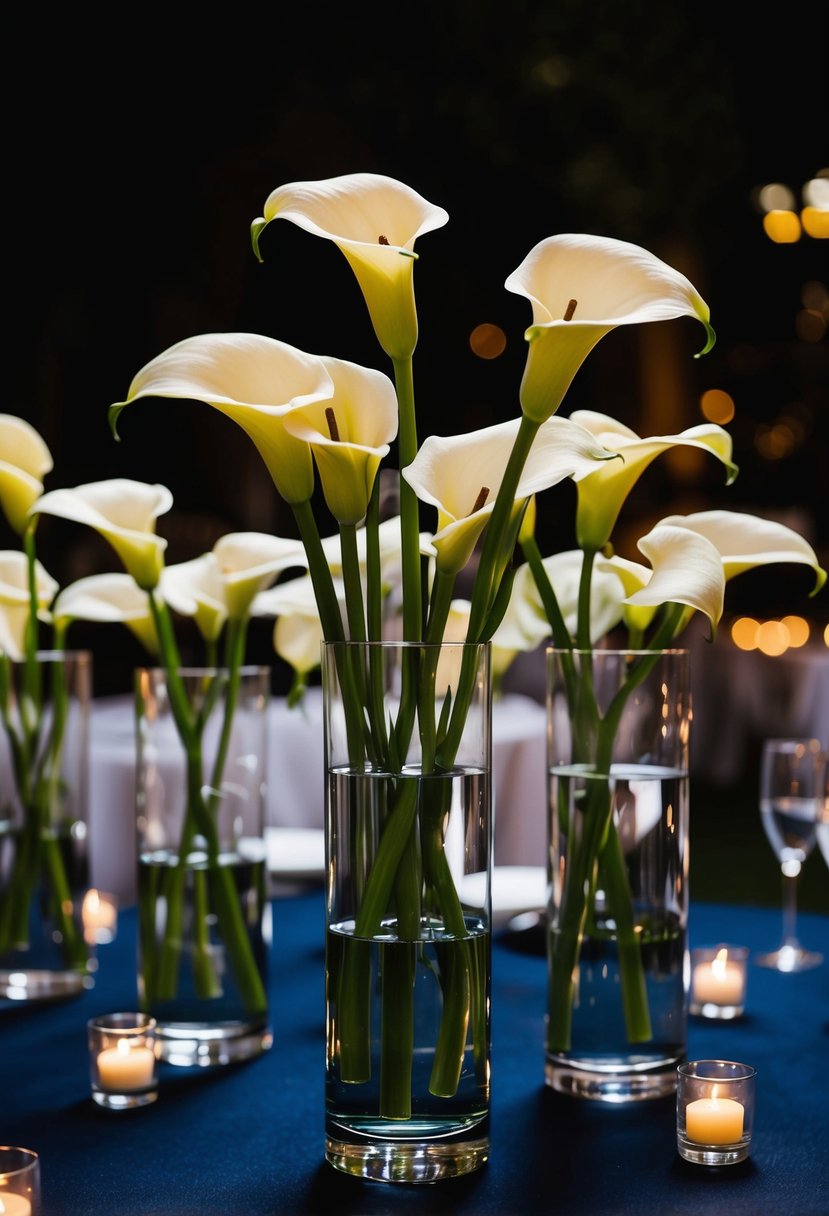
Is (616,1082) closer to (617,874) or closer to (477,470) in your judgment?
(617,874)

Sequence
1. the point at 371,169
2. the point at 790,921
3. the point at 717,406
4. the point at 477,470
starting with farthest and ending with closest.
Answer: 1. the point at 717,406
2. the point at 371,169
3. the point at 790,921
4. the point at 477,470

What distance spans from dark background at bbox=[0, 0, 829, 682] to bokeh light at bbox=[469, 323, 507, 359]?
2.0 inches

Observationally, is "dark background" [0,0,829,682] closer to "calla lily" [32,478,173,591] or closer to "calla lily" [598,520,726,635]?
"calla lily" [32,478,173,591]

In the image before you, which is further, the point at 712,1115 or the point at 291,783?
the point at 291,783

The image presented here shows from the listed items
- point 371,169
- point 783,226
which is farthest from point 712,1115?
point 783,226

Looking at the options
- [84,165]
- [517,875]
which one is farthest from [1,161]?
[517,875]

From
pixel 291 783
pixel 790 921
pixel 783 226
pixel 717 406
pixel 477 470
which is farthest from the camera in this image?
pixel 717 406

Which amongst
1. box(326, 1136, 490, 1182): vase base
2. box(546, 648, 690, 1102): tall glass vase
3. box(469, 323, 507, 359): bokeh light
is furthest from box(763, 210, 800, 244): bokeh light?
box(326, 1136, 490, 1182): vase base

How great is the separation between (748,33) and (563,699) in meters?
5.53

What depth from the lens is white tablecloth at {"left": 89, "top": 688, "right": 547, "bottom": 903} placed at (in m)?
2.14

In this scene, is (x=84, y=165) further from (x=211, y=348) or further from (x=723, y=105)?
(x=211, y=348)

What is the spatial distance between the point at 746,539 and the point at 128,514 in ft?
1.29

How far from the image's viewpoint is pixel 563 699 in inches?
33.8

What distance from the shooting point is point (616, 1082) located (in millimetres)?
829
